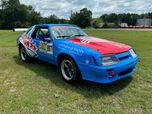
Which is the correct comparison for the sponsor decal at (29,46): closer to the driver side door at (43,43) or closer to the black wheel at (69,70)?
the driver side door at (43,43)

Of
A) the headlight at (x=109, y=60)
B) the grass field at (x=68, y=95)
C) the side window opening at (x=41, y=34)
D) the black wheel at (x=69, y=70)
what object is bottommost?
the grass field at (x=68, y=95)

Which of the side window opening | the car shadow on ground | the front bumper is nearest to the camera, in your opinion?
the front bumper

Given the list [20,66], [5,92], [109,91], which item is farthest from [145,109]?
[20,66]

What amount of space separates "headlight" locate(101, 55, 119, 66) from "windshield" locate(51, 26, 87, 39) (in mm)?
1780

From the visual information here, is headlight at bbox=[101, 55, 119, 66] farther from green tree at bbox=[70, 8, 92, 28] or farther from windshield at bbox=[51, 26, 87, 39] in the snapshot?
green tree at bbox=[70, 8, 92, 28]

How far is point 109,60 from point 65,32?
2043mm

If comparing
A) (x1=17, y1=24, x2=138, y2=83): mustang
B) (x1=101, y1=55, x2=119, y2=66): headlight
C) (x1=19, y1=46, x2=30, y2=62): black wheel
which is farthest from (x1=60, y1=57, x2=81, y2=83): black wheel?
(x1=19, y1=46, x2=30, y2=62): black wheel

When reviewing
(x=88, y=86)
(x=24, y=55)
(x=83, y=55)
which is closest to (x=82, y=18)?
(x=24, y=55)

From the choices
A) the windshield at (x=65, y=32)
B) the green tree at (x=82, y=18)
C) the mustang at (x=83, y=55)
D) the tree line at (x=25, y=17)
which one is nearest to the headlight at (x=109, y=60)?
the mustang at (x=83, y=55)

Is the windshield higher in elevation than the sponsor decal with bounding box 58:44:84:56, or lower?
higher

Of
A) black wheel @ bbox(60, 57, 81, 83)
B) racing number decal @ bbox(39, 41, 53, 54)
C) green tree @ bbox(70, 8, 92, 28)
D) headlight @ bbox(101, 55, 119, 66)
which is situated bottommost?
black wheel @ bbox(60, 57, 81, 83)

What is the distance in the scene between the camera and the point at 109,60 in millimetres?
4043

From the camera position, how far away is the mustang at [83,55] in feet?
13.1

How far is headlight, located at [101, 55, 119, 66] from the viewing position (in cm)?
398
